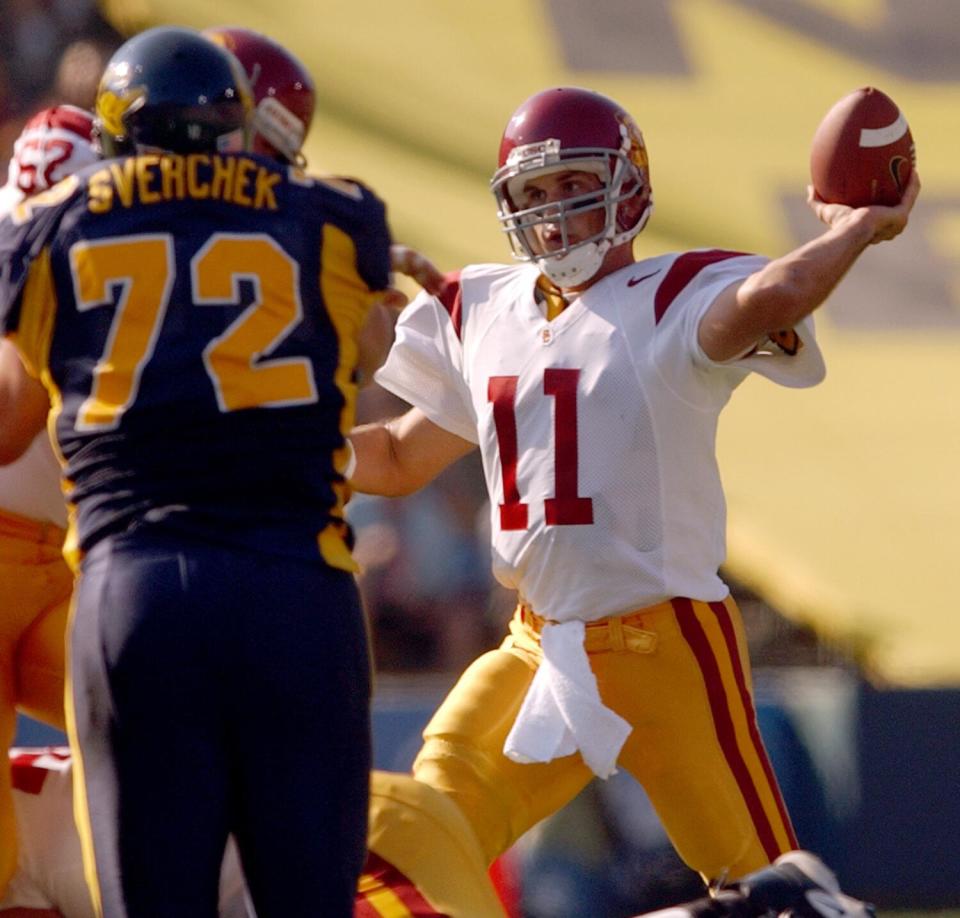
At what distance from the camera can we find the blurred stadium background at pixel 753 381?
20.3 feet

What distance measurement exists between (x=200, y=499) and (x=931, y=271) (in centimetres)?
535

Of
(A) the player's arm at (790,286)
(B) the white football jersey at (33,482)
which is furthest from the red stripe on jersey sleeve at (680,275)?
(B) the white football jersey at (33,482)

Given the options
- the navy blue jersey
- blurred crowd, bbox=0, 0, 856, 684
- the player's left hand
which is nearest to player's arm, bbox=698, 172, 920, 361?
the player's left hand

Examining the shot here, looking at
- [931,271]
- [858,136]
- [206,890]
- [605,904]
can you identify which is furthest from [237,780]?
[931,271]

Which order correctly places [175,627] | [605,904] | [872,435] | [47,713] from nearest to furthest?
[175,627]
[47,713]
[605,904]
[872,435]

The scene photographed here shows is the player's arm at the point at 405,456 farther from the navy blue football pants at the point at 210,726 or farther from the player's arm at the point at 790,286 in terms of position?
the navy blue football pants at the point at 210,726

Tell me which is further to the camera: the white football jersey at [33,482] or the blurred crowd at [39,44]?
the blurred crowd at [39,44]

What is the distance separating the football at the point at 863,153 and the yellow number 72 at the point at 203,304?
1293 millimetres

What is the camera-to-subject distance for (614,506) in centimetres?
382

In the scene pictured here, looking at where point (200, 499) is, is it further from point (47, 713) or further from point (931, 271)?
point (931, 271)

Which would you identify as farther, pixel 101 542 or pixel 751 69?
pixel 751 69

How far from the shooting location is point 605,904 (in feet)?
19.3

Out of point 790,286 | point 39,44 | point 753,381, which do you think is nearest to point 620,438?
point 790,286

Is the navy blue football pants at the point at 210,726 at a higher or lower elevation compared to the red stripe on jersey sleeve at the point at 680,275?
lower
